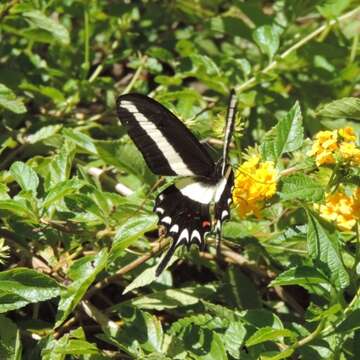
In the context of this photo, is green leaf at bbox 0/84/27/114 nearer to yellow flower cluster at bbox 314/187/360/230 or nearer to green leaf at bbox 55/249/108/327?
green leaf at bbox 55/249/108/327

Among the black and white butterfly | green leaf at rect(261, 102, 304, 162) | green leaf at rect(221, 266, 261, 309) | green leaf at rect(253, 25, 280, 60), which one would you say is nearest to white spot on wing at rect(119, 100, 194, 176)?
the black and white butterfly

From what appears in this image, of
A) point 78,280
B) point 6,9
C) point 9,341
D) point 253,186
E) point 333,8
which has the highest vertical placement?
point 6,9

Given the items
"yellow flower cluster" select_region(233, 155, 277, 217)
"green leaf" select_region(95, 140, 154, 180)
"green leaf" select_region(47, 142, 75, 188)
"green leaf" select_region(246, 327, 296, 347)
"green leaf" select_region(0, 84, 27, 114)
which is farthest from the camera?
"green leaf" select_region(0, 84, 27, 114)

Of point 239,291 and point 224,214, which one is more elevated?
point 224,214

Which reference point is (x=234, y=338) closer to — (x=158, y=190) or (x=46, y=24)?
(x=158, y=190)

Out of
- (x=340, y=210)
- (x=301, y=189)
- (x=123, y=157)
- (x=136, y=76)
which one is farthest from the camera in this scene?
(x=136, y=76)

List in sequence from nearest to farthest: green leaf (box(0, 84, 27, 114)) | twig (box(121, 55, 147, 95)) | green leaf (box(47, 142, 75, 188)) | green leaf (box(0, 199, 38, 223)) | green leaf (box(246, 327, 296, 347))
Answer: green leaf (box(246, 327, 296, 347)), green leaf (box(0, 199, 38, 223)), green leaf (box(47, 142, 75, 188)), green leaf (box(0, 84, 27, 114)), twig (box(121, 55, 147, 95))

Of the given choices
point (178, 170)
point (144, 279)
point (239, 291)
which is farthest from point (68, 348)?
point (239, 291)

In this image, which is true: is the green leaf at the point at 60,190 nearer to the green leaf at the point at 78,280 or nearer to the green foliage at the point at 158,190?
the green foliage at the point at 158,190
